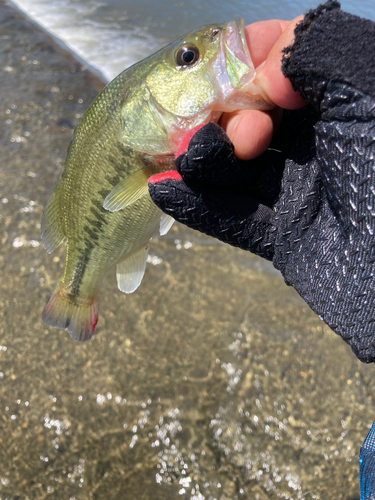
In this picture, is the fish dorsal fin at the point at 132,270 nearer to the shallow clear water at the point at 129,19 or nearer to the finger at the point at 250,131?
the finger at the point at 250,131

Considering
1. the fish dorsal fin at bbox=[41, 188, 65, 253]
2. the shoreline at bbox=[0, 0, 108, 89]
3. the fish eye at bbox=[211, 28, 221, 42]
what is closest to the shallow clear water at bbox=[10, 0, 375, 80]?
the shoreline at bbox=[0, 0, 108, 89]

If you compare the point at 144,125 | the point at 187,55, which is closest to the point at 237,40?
the point at 187,55

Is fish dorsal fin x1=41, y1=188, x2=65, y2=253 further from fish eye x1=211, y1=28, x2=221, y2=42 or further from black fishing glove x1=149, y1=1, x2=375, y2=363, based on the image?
fish eye x1=211, y1=28, x2=221, y2=42

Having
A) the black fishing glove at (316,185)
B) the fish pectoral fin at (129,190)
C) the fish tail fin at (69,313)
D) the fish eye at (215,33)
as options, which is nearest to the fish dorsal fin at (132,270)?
the fish tail fin at (69,313)

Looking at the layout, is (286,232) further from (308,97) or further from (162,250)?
(162,250)

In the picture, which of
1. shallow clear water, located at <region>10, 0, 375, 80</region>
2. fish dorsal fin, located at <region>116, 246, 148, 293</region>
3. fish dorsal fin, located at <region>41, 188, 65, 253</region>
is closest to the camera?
fish dorsal fin, located at <region>41, 188, 65, 253</region>
